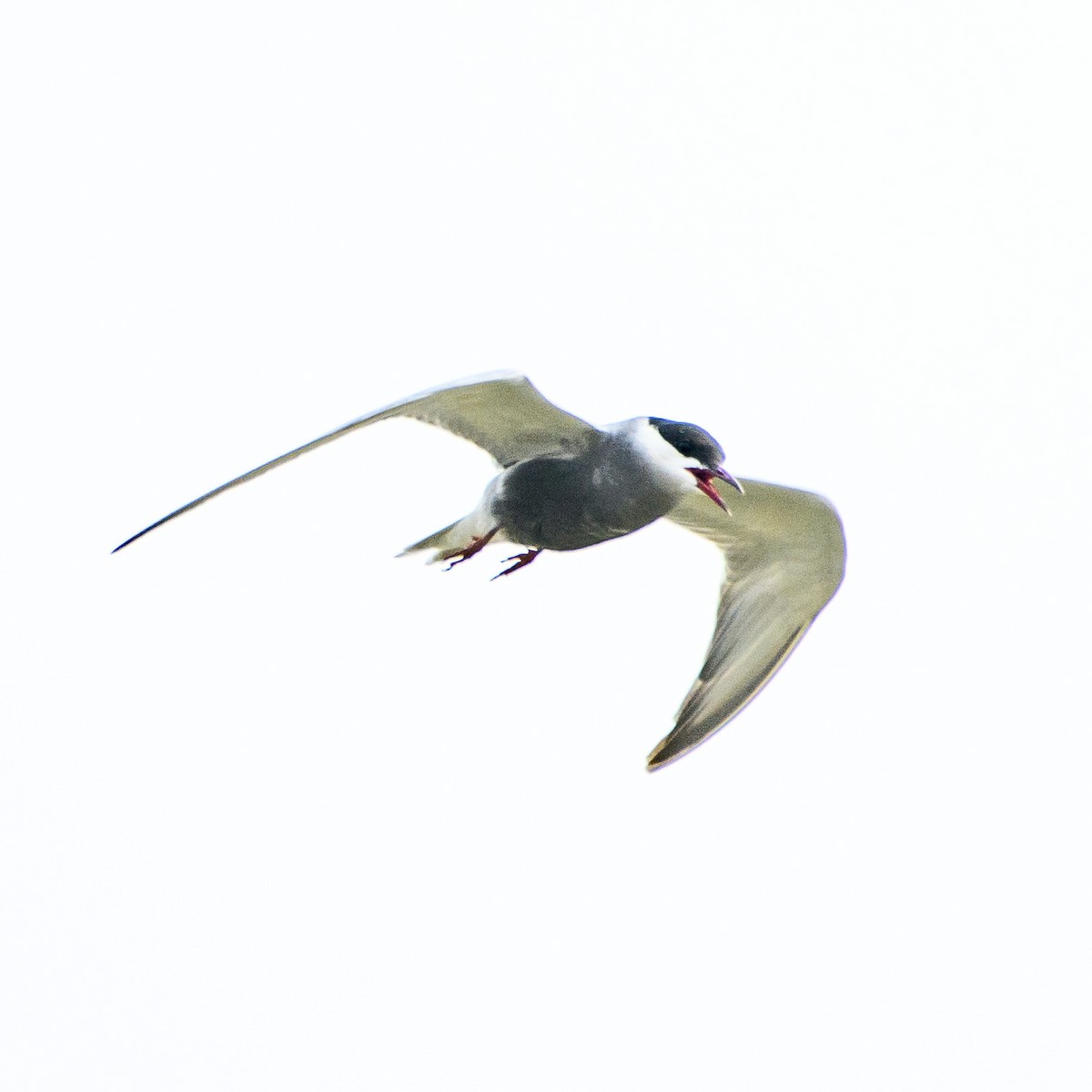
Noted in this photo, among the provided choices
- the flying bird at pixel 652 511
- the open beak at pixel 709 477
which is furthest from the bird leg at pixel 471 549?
the open beak at pixel 709 477

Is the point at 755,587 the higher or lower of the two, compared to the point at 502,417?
lower

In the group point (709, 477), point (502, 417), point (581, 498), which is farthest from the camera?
point (502, 417)

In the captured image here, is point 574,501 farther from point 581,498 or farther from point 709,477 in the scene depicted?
point 709,477

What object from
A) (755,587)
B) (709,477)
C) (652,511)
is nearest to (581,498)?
(652,511)

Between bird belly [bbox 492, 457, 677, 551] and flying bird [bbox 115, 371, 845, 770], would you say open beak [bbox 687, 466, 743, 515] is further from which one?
bird belly [bbox 492, 457, 677, 551]

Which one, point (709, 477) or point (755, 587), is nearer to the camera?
point (709, 477)

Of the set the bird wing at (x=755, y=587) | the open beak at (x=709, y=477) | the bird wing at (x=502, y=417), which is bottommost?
the bird wing at (x=755, y=587)

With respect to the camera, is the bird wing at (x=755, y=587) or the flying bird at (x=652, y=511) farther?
the bird wing at (x=755, y=587)

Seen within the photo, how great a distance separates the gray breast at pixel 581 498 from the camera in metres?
8.17

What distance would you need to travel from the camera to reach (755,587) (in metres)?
9.86

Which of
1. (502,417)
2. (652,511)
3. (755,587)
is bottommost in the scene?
(755,587)

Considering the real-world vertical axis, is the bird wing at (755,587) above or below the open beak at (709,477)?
below

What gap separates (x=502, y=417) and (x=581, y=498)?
2.37 feet

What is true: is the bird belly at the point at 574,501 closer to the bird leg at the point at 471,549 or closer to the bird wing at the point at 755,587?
the bird leg at the point at 471,549
